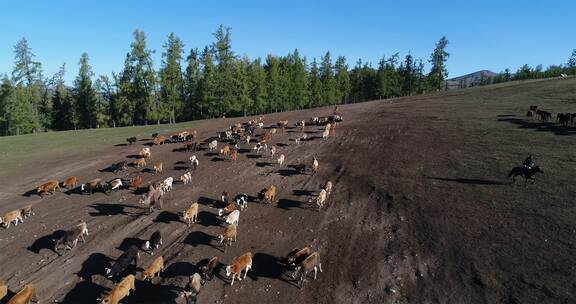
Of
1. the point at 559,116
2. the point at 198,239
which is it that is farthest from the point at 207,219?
the point at 559,116

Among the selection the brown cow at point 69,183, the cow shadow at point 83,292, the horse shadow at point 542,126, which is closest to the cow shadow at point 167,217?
the cow shadow at point 83,292

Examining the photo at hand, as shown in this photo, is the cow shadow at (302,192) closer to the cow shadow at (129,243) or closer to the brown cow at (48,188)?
the cow shadow at (129,243)

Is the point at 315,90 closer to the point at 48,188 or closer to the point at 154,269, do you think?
the point at 48,188

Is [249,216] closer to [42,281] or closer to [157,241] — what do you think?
[157,241]

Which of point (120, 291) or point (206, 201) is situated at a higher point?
point (206, 201)

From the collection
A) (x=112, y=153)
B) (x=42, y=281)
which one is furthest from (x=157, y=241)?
(x=112, y=153)

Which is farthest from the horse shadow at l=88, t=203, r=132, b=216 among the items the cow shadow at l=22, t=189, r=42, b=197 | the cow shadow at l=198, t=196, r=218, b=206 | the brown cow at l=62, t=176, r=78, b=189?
the cow shadow at l=22, t=189, r=42, b=197

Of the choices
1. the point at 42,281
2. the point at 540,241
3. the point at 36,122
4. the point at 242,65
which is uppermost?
the point at 242,65
